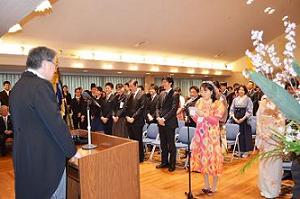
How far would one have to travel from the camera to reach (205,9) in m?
8.15

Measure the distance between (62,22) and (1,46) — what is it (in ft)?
4.93

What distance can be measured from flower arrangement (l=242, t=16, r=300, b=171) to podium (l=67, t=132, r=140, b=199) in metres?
1.67

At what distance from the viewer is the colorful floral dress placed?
3680 mm

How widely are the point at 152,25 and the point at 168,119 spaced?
3650mm

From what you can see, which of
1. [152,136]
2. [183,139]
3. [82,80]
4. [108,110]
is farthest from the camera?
[82,80]

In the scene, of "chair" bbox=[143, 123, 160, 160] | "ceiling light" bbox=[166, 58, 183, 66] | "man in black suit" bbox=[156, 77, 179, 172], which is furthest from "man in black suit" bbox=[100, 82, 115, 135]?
"ceiling light" bbox=[166, 58, 183, 66]

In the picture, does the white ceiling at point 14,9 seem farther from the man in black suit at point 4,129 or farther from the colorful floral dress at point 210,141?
the man in black suit at point 4,129

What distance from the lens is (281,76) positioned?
836mm

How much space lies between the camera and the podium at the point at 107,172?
2.40 metres

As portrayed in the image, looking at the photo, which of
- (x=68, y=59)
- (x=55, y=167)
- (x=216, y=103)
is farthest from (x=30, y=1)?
(x=68, y=59)

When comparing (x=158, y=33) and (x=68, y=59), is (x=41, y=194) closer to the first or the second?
(x=68, y=59)

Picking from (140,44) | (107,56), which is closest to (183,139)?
(140,44)

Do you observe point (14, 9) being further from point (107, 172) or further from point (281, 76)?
point (281, 76)

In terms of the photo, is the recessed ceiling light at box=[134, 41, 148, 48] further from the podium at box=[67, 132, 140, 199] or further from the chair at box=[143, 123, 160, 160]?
the podium at box=[67, 132, 140, 199]
